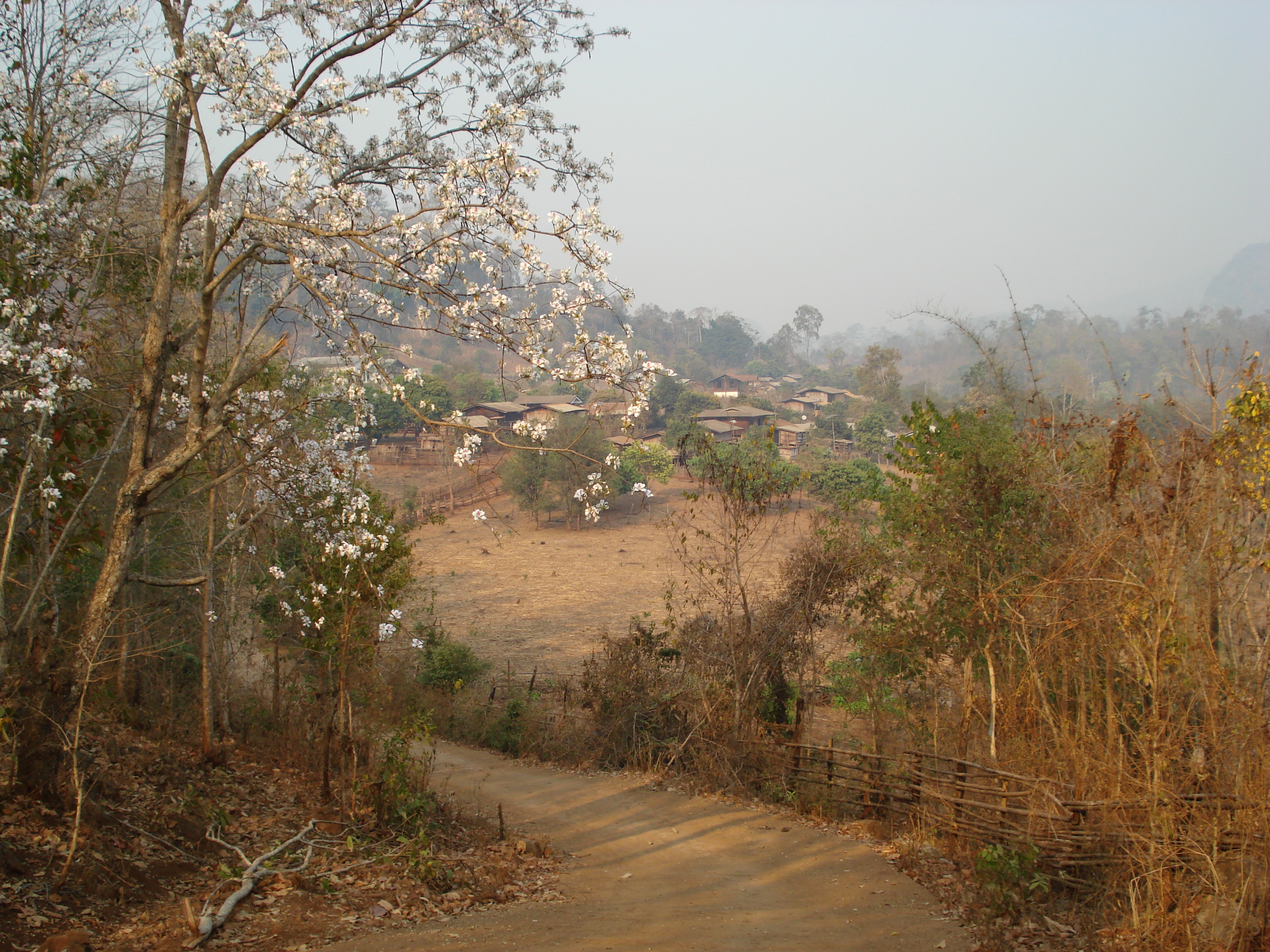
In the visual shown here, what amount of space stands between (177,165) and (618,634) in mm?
20434

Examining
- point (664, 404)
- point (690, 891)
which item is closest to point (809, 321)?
point (664, 404)

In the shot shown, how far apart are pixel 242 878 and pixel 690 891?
12.2 feet

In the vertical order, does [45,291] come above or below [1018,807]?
above

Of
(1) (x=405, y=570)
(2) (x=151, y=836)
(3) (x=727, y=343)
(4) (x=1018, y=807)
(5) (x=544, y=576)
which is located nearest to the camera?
(2) (x=151, y=836)

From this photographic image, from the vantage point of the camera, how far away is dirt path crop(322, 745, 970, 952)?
5863 mm

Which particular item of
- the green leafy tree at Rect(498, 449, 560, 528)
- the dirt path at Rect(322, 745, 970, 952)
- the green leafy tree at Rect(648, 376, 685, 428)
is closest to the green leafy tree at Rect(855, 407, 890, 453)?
the green leafy tree at Rect(648, 376, 685, 428)

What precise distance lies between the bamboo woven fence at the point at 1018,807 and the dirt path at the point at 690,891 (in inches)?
31.3

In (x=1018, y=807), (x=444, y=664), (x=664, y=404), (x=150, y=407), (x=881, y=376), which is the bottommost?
Result: (x=444, y=664)

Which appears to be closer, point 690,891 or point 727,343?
point 690,891

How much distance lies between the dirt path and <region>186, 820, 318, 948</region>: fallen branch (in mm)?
772

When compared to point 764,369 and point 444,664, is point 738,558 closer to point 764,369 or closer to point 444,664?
point 444,664

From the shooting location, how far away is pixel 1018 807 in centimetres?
705

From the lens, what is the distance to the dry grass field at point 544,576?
971 inches

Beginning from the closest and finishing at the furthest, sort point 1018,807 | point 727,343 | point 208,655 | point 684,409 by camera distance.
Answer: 1. point 1018,807
2. point 208,655
3. point 684,409
4. point 727,343
